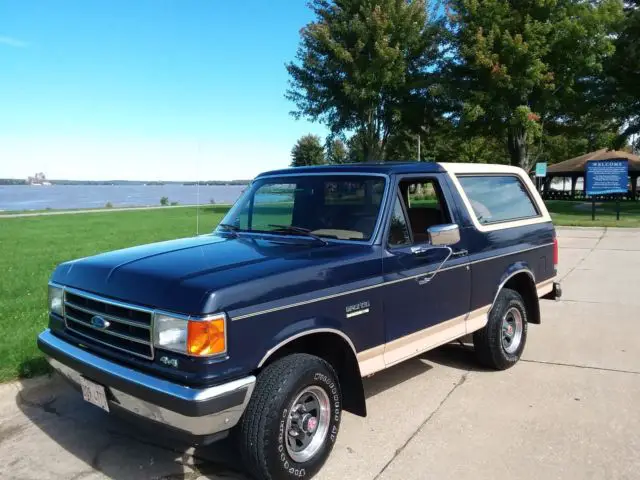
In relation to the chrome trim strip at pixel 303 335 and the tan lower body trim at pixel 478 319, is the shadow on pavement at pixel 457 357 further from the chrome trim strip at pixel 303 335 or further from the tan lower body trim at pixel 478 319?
the chrome trim strip at pixel 303 335

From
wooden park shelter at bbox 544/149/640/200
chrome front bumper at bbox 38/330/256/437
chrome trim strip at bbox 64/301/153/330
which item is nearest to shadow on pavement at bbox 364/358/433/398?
chrome front bumper at bbox 38/330/256/437

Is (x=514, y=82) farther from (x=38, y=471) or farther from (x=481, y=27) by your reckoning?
(x=38, y=471)

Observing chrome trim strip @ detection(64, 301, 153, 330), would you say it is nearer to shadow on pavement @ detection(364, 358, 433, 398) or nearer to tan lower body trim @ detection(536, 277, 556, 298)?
shadow on pavement @ detection(364, 358, 433, 398)

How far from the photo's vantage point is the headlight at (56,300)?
3.73m

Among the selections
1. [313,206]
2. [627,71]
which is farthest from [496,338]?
[627,71]

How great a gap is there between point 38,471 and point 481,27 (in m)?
24.7

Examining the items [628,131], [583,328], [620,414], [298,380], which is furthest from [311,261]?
[628,131]

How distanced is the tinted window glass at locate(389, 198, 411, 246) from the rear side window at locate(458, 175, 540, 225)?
989 mm

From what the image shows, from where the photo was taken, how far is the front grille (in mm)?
3059

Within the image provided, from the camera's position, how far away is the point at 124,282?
127 inches

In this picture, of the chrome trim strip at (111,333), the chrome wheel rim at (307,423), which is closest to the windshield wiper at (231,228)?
the chrome trim strip at (111,333)

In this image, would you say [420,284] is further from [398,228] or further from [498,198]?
[498,198]

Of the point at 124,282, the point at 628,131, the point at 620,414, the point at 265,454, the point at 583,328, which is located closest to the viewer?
the point at 265,454

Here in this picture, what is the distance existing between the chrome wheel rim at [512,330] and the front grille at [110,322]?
3.55 metres
